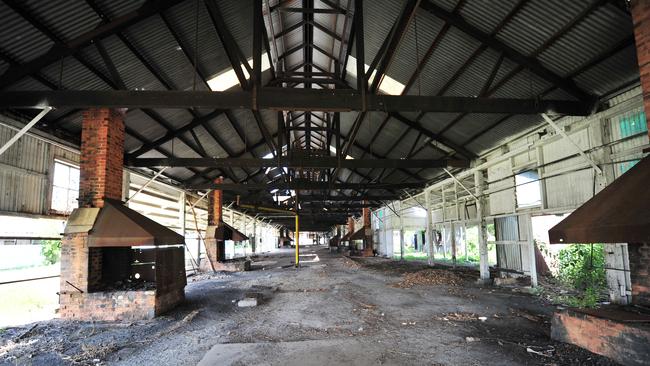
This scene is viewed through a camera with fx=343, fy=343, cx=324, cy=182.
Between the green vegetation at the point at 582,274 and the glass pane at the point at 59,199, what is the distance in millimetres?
13198

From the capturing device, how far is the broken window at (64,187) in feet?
30.3

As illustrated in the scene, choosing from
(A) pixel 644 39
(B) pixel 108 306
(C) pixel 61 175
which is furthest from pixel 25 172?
(A) pixel 644 39

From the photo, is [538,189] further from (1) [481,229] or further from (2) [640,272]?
(2) [640,272]

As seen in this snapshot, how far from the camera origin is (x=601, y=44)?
6.59 m

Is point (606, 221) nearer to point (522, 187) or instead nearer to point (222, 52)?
point (522, 187)

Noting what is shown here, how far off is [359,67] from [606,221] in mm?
4566

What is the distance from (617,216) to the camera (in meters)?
4.40

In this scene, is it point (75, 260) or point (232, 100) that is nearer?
point (232, 100)

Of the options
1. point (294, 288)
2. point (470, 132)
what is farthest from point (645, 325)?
point (294, 288)

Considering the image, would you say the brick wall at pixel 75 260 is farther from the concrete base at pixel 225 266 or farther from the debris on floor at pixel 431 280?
the concrete base at pixel 225 266

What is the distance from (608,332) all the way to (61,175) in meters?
12.4

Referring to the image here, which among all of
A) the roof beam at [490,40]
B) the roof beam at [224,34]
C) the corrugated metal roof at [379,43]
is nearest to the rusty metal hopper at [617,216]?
the corrugated metal roof at [379,43]

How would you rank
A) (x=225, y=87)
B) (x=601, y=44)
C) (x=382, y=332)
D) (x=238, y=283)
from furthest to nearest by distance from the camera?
(x=238, y=283) < (x=225, y=87) < (x=601, y=44) < (x=382, y=332)

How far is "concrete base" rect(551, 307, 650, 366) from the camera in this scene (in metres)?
4.38
